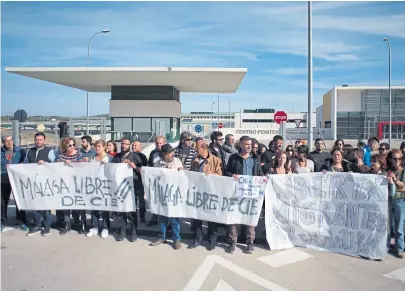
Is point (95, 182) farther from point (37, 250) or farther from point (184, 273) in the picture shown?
point (184, 273)

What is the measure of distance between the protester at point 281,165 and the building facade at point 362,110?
43007mm

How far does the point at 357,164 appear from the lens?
238 inches

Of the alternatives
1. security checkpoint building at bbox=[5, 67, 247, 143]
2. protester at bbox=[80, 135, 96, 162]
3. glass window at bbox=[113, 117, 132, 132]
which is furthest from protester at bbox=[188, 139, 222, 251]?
glass window at bbox=[113, 117, 132, 132]

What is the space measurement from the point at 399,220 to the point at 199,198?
303 cm

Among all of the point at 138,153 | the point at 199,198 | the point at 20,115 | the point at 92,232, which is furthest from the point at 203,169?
the point at 20,115

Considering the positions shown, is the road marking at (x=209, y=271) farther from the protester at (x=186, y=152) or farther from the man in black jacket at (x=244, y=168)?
the protester at (x=186, y=152)

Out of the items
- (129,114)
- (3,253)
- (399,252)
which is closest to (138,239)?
(3,253)

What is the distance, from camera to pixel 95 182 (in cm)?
637

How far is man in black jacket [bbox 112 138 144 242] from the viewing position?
20.3ft

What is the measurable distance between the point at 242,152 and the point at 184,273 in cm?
200

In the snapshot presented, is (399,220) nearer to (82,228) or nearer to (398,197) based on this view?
(398,197)

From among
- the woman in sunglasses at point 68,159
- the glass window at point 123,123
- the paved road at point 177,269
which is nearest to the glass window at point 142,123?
the glass window at point 123,123

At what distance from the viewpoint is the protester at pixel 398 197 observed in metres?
5.42

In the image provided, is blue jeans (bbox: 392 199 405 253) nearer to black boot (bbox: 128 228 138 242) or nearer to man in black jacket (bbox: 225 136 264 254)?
man in black jacket (bbox: 225 136 264 254)
